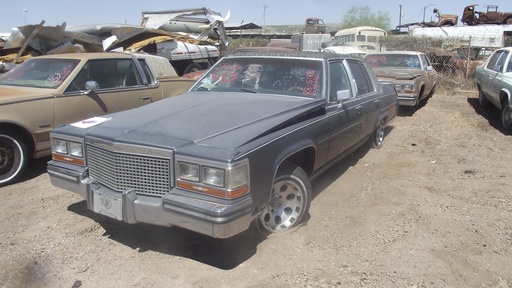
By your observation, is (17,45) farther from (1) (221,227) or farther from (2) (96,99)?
(1) (221,227)

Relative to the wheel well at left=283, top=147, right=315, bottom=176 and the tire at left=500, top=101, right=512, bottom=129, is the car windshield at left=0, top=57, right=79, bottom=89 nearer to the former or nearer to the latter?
the wheel well at left=283, top=147, right=315, bottom=176

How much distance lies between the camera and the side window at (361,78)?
538 centimetres

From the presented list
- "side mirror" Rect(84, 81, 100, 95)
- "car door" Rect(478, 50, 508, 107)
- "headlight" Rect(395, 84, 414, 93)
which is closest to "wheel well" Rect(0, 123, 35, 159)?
"side mirror" Rect(84, 81, 100, 95)

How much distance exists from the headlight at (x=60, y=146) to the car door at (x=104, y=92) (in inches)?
73.9

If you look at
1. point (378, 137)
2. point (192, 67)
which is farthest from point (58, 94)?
point (192, 67)

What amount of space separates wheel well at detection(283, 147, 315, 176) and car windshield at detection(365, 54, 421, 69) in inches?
321

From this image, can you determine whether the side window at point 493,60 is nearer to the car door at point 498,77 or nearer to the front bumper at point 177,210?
the car door at point 498,77

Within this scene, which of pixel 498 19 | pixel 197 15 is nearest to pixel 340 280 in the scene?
pixel 197 15

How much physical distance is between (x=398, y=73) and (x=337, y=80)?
20.6ft

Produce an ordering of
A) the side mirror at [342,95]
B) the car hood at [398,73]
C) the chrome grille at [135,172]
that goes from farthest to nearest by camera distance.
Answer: the car hood at [398,73] → the side mirror at [342,95] → the chrome grille at [135,172]

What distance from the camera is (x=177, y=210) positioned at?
293cm

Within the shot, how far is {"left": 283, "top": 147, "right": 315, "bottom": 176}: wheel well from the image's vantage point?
12.9ft

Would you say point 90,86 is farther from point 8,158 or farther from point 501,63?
point 501,63

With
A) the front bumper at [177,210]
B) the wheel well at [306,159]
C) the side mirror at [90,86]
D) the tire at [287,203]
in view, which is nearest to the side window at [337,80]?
the wheel well at [306,159]
